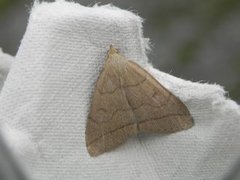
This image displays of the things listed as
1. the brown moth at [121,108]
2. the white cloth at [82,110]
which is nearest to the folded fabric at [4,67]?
the white cloth at [82,110]

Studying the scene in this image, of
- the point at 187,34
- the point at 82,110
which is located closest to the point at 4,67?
the point at 82,110

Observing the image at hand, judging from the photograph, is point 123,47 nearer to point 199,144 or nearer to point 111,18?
point 111,18

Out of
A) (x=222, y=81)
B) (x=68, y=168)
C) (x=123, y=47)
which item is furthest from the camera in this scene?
(x=222, y=81)

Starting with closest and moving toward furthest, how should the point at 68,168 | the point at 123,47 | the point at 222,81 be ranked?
the point at 68,168 → the point at 123,47 → the point at 222,81

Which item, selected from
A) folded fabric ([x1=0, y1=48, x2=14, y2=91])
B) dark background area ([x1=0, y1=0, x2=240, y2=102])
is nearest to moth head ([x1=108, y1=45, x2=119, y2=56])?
folded fabric ([x1=0, y1=48, x2=14, y2=91])

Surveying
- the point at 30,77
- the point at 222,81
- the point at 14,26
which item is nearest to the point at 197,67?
the point at 222,81

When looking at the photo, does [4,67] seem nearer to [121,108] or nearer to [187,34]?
[121,108]

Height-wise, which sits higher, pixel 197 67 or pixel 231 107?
pixel 231 107

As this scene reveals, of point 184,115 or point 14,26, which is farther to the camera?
point 14,26
